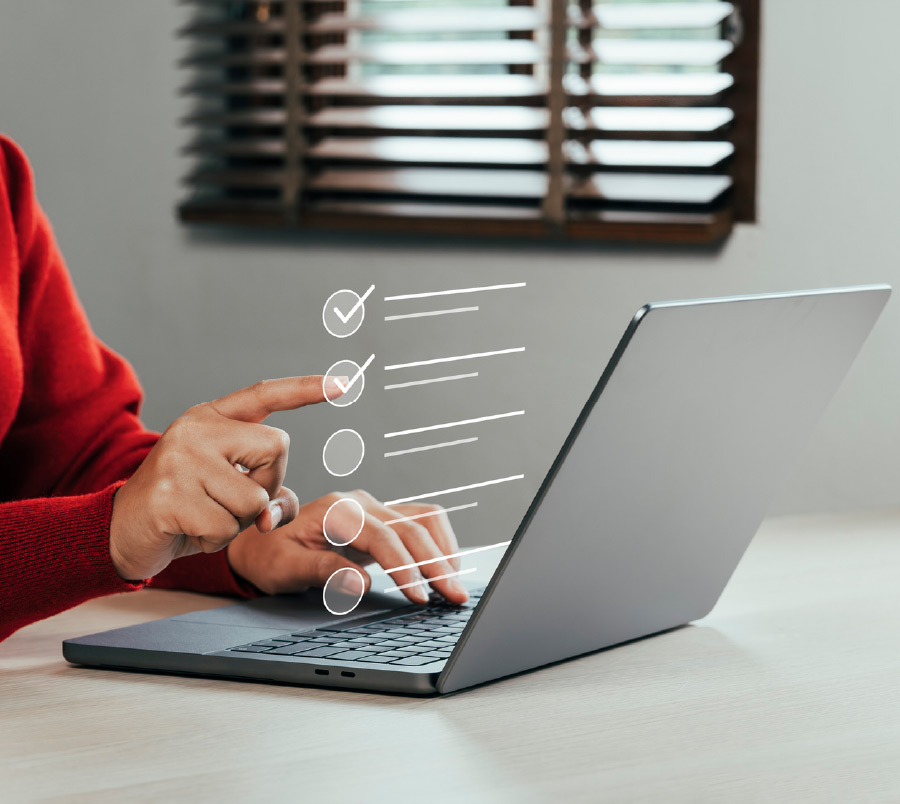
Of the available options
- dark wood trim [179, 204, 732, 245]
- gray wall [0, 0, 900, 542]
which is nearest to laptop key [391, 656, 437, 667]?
gray wall [0, 0, 900, 542]

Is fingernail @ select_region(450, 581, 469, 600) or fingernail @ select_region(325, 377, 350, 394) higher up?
fingernail @ select_region(325, 377, 350, 394)

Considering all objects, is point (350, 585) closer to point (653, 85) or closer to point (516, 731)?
point (516, 731)

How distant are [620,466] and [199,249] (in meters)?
1.67

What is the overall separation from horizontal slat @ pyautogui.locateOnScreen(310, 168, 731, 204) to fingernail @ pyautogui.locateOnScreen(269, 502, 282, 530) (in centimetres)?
124

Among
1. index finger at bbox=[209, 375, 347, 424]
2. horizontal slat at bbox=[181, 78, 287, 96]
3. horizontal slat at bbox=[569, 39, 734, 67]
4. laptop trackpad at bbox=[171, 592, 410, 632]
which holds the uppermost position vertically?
horizontal slat at bbox=[569, 39, 734, 67]

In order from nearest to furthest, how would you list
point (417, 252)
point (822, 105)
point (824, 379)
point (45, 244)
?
point (824, 379)
point (45, 244)
point (822, 105)
point (417, 252)

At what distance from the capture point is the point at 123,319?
2215 millimetres

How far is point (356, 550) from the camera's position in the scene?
0.85m

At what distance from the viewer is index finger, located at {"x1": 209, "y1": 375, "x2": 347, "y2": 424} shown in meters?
0.62

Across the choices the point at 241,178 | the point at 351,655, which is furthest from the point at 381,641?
the point at 241,178

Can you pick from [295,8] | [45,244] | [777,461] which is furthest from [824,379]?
[295,8]

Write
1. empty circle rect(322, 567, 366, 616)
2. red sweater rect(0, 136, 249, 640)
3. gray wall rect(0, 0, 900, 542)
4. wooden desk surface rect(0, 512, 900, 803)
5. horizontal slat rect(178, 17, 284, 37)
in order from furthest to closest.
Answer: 1. horizontal slat rect(178, 17, 284, 37)
2. gray wall rect(0, 0, 900, 542)
3. red sweater rect(0, 136, 249, 640)
4. empty circle rect(322, 567, 366, 616)
5. wooden desk surface rect(0, 512, 900, 803)

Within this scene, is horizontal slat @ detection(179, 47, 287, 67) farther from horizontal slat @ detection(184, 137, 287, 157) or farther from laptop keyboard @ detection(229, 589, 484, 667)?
laptop keyboard @ detection(229, 589, 484, 667)

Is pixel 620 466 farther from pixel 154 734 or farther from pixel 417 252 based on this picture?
pixel 417 252
